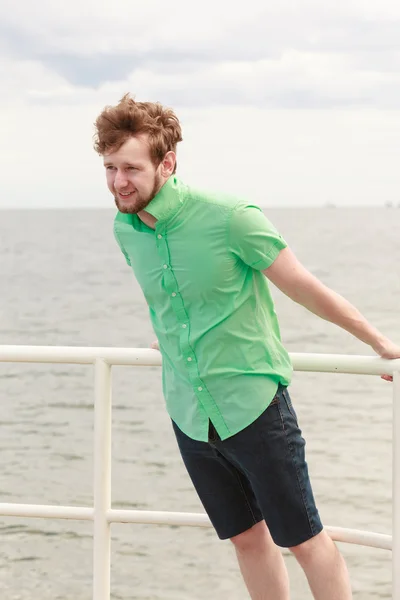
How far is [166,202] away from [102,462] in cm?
83

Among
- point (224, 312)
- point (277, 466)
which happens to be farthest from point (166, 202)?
point (277, 466)

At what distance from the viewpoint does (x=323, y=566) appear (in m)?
2.37

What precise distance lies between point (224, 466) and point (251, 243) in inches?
23.1

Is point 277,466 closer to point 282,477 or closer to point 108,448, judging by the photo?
point 282,477

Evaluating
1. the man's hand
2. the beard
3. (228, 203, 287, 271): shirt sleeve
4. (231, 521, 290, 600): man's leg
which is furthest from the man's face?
(231, 521, 290, 600): man's leg

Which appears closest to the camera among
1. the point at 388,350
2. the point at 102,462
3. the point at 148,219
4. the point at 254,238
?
the point at 254,238

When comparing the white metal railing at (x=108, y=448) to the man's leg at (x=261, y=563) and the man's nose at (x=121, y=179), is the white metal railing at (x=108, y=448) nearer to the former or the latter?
the man's leg at (x=261, y=563)

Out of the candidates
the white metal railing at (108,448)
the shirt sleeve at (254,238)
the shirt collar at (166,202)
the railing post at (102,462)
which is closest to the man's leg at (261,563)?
the white metal railing at (108,448)

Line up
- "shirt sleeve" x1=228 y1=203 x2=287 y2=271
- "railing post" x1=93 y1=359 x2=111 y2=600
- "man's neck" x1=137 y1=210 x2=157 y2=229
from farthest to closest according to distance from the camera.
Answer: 1. "railing post" x1=93 y1=359 x2=111 y2=600
2. "man's neck" x1=137 y1=210 x2=157 y2=229
3. "shirt sleeve" x1=228 y1=203 x2=287 y2=271

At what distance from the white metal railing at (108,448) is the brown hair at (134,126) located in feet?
2.00

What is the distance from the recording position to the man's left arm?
87.7 inches

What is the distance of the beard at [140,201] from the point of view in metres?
2.24

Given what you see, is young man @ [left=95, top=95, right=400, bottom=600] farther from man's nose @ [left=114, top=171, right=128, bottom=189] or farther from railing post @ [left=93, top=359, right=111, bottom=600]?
railing post @ [left=93, top=359, right=111, bottom=600]

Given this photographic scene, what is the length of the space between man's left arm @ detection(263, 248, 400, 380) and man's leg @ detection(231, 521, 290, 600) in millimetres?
589
